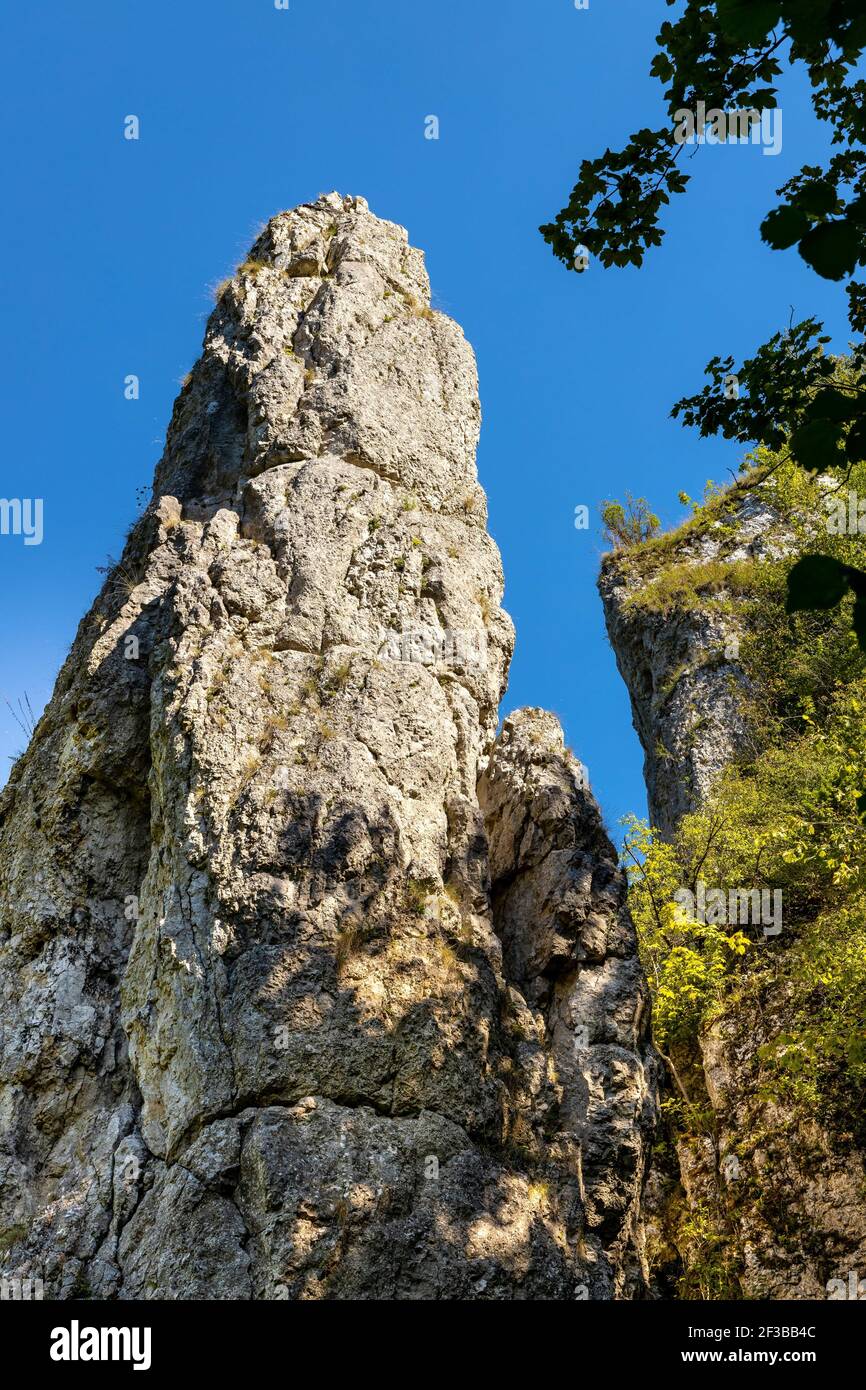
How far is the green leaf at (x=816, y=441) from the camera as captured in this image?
3.32 meters

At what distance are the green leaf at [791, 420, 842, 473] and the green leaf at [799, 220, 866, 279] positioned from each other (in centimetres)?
44

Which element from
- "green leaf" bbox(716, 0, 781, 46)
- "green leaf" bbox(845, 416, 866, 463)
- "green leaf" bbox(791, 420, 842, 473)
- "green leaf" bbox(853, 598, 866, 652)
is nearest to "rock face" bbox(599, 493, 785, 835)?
"green leaf" bbox(845, 416, 866, 463)

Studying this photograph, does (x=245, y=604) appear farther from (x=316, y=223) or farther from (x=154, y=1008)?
(x=316, y=223)

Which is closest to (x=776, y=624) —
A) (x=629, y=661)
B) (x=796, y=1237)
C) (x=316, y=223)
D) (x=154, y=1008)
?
(x=629, y=661)

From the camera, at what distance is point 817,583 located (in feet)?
9.78

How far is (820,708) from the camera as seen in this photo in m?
20.9

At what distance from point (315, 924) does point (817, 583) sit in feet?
22.8

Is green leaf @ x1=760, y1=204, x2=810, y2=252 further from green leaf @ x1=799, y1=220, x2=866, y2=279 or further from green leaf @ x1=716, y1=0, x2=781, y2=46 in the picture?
green leaf @ x1=716, y1=0, x2=781, y2=46

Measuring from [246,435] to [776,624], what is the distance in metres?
12.9

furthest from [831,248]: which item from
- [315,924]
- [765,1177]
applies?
[765,1177]

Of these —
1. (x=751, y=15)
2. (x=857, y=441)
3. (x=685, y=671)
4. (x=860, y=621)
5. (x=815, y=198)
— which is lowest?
(x=860, y=621)

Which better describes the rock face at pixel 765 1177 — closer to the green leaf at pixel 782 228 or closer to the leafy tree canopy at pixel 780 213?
the leafy tree canopy at pixel 780 213

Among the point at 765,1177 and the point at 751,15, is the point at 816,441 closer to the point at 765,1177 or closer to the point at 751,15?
the point at 751,15

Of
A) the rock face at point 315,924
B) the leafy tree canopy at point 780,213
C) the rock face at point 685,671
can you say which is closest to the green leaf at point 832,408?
the leafy tree canopy at point 780,213
